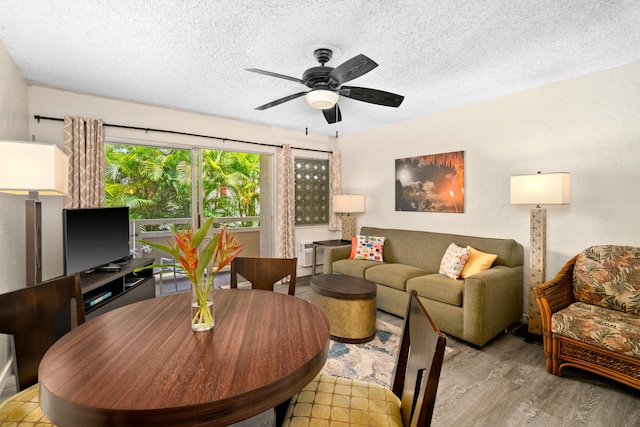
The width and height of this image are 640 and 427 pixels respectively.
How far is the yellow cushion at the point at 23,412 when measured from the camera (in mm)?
1117

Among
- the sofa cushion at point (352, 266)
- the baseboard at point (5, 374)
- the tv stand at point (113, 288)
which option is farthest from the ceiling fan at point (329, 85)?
the baseboard at point (5, 374)

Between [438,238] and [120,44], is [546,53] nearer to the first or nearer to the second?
[438,238]

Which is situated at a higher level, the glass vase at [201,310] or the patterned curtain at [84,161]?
the patterned curtain at [84,161]

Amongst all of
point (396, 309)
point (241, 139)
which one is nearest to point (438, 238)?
point (396, 309)

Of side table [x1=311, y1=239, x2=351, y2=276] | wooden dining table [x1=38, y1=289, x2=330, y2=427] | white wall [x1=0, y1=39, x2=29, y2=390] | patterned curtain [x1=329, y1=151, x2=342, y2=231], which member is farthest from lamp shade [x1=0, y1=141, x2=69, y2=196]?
patterned curtain [x1=329, y1=151, x2=342, y2=231]

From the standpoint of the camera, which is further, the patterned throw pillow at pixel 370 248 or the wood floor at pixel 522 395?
the patterned throw pillow at pixel 370 248

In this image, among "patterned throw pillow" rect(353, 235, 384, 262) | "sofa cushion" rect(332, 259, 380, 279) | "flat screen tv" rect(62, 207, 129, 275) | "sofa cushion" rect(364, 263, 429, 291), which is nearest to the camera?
"flat screen tv" rect(62, 207, 129, 275)

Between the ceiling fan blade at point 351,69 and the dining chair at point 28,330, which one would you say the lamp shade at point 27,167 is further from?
the ceiling fan blade at point 351,69

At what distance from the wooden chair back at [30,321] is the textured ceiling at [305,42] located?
5.59 feet

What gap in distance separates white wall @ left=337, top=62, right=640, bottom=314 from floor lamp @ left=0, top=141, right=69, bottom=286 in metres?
3.92

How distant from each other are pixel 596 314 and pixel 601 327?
0.22 meters

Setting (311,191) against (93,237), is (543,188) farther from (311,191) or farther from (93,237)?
(93,237)

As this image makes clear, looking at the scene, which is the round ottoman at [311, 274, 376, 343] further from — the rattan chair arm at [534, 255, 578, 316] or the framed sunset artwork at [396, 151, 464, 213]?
the framed sunset artwork at [396, 151, 464, 213]

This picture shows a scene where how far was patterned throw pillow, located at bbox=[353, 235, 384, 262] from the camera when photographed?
14.0 feet
